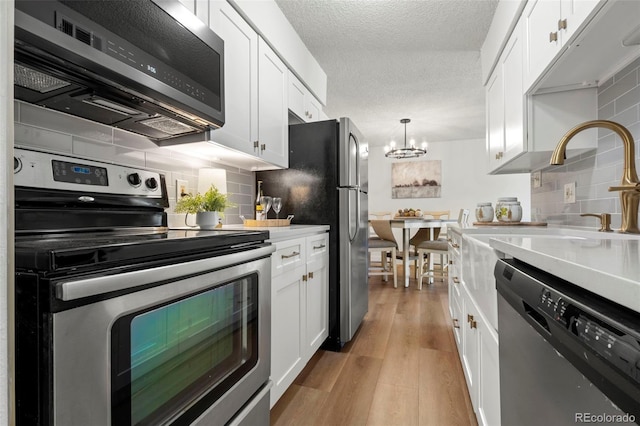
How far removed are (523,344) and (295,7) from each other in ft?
7.94

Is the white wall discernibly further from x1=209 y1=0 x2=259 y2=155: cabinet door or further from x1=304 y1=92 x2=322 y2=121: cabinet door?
x1=209 y1=0 x2=259 y2=155: cabinet door

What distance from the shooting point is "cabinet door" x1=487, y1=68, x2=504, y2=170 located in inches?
88.4

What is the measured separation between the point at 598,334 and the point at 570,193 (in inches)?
73.5

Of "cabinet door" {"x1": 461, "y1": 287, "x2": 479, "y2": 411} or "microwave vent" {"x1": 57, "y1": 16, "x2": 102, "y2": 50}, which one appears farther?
"cabinet door" {"x1": 461, "y1": 287, "x2": 479, "y2": 411}

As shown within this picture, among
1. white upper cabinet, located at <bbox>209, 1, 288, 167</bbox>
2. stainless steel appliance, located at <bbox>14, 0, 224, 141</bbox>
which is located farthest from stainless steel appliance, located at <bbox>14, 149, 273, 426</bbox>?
white upper cabinet, located at <bbox>209, 1, 288, 167</bbox>

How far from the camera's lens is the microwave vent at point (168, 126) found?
1.32 meters

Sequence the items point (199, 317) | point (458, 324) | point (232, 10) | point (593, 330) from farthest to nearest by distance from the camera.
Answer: point (458, 324)
point (232, 10)
point (199, 317)
point (593, 330)

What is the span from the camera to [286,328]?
1609mm

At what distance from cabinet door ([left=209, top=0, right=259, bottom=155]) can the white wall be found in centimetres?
512

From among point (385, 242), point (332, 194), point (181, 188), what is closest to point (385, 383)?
point (332, 194)

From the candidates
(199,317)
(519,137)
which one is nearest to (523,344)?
(199,317)

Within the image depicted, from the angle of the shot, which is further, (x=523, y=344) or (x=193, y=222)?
(x=193, y=222)

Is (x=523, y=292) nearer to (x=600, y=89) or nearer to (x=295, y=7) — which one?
(x=600, y=89)

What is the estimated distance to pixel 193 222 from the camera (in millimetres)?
1731
